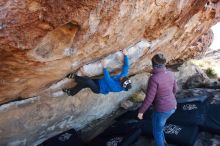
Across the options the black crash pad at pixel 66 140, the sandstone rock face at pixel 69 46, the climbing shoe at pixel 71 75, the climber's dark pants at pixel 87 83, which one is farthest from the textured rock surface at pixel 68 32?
the black crash pad at pixel 66 140

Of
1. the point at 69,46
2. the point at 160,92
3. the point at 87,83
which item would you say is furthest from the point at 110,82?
the point at 69,46

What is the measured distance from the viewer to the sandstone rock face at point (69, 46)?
481 cm

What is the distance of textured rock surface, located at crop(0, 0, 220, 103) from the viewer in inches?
184

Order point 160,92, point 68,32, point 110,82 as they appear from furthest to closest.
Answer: point 110,82 < point 160,92 < point 68,32

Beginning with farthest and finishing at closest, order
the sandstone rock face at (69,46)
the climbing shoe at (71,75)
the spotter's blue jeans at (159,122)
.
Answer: the climbing shoe at (71,75), the spotter's blue jeans at (159,122), the sandstone rock face at (69,46)

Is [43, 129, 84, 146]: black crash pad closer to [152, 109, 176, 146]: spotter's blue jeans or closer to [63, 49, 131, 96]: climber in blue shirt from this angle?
[63, 49, 131, 96]: climber in blue shirt

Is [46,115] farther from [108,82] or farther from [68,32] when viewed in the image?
[68,32]

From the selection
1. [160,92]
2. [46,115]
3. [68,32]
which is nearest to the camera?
[68,32]

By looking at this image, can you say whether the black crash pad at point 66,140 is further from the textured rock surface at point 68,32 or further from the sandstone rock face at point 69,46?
the textured rock surface at point 68,32

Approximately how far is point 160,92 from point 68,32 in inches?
78.0

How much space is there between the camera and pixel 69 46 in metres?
5.73

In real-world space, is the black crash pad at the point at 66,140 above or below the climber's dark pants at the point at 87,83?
below

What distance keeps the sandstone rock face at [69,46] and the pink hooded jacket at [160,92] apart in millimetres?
949

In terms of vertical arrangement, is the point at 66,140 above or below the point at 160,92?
below
